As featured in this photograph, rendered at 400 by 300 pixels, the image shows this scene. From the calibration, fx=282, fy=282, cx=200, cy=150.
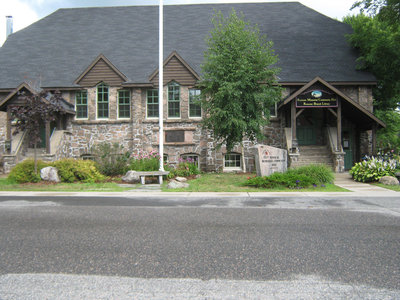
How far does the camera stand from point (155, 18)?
24.0 metres

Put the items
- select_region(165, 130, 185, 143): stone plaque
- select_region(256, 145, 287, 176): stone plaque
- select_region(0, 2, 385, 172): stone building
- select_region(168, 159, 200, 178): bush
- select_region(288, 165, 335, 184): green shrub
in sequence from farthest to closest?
select_region(165, 130, 185, 143): stone plaque → select_region(0, 2, 385, 172): stone building → select_region(168, 159, 200, 178): bush → select_region(256, 145, 287, 176): stone plaque → select_region(288, 165, 335, 184): green shrub

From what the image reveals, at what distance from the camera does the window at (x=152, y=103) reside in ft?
61.8

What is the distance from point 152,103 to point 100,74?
3.89 meters

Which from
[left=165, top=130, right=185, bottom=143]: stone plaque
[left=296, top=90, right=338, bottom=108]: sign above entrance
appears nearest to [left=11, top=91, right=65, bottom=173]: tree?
[left=165, top=130, right=185, bottom=143]: stone plaque

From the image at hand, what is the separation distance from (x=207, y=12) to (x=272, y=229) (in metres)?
23.0

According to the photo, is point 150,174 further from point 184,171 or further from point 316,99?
point 316,99

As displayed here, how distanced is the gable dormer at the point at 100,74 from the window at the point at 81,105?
2.44ft

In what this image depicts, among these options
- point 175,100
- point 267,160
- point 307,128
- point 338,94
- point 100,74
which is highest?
point 100,74

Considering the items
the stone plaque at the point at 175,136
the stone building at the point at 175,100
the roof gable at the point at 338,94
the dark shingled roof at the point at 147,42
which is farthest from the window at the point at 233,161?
the dark shingled roof at the point at 147,42

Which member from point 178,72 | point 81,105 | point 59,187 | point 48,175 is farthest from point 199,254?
point 81,105

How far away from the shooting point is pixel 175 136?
18438 millimetres

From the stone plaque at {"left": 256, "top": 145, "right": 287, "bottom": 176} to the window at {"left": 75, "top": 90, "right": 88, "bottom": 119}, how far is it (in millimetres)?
12401

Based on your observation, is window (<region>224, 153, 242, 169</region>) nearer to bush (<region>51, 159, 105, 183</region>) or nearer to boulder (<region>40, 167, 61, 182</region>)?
bush (<region>51, 159, 105, 183</region>)

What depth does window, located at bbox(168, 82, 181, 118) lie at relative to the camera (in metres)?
18.8
